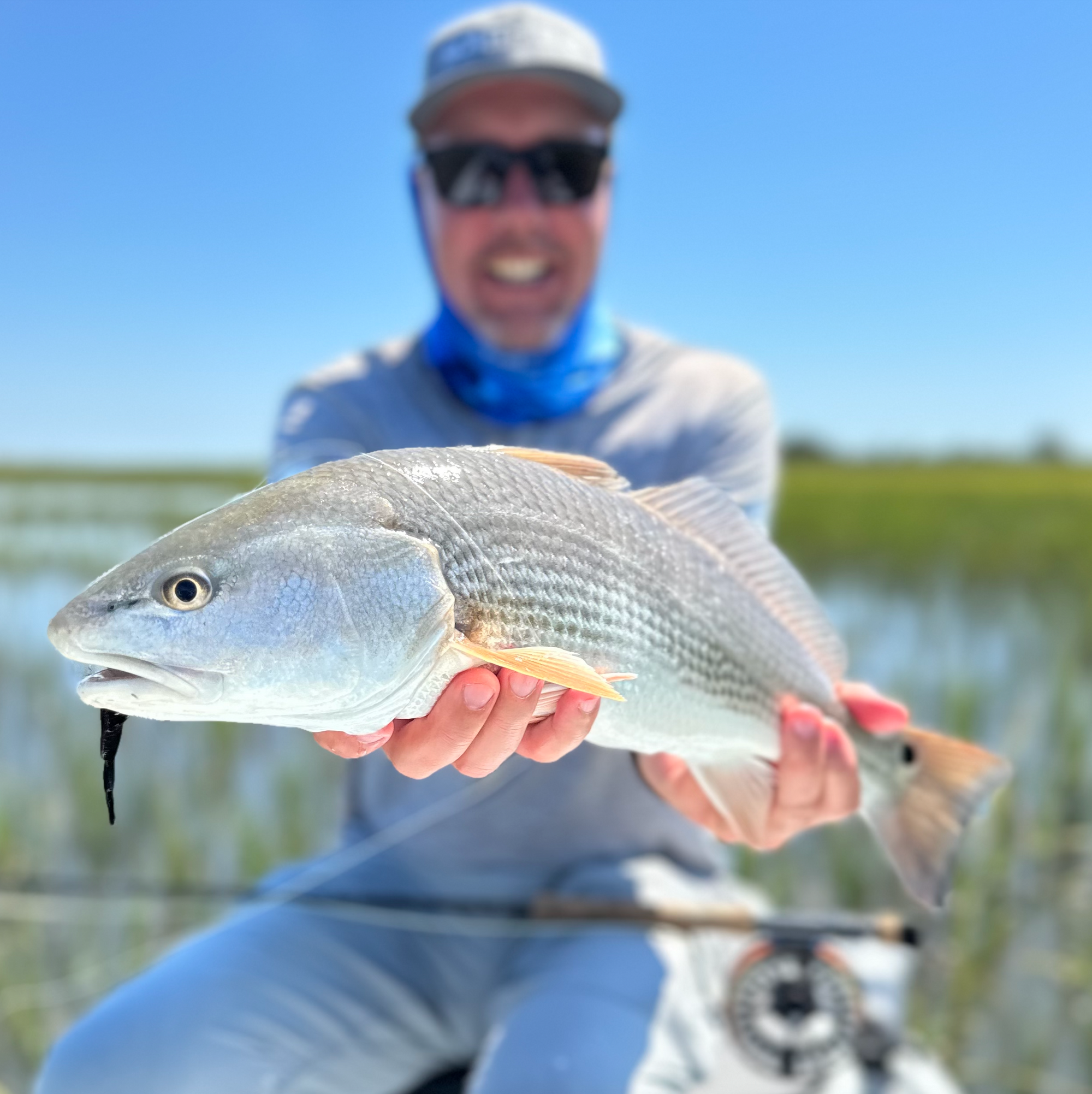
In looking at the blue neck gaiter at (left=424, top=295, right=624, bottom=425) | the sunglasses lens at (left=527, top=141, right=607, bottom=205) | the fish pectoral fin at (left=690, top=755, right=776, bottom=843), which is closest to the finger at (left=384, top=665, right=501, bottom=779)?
the fish pectoral fin at (left=690, top=755, right=776, bottom=843)

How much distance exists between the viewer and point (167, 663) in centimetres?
117

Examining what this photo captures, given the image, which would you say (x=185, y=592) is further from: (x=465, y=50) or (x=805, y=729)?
(x=465, y=50)

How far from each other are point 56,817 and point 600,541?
416 centimetres

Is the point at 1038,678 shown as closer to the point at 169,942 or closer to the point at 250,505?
the point at 169,942

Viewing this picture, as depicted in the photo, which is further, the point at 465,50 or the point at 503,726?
the point at 465,50

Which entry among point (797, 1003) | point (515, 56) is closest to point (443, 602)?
point (797, 1003)

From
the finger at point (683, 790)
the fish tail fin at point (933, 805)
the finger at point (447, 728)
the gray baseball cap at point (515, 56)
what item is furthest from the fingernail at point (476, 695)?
the gray baseball cap at point (515, 56)

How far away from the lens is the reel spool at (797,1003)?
8.63ft

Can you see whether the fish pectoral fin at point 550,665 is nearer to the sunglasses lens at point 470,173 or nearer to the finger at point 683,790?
the finger at point 683,790

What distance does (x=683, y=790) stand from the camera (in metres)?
2.05

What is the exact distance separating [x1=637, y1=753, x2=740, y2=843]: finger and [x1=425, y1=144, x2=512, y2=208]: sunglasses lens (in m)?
1.70

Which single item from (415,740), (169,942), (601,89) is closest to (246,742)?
(169,942)

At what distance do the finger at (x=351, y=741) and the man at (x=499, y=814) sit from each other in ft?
2.68

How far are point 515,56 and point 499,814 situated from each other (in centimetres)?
212
